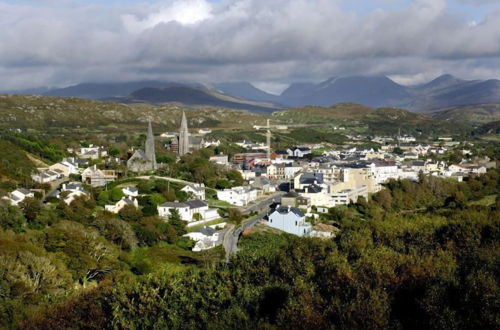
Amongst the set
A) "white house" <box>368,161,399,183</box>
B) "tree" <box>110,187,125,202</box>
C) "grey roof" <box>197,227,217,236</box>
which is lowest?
"white house" <box>368,161,399,183</box>

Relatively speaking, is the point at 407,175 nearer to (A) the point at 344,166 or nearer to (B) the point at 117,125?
(A) the point at 344,166

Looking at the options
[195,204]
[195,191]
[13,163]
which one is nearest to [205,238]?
[195,204]

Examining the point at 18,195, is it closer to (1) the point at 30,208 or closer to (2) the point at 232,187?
(1) the point at 30,208

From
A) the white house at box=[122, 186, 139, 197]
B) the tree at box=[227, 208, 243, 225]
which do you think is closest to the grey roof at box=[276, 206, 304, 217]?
the tree at box=[227, 208, 243, 225]

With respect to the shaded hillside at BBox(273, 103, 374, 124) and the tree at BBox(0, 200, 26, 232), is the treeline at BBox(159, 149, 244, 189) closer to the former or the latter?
the tree at BBox(0, 200, 26, 232)

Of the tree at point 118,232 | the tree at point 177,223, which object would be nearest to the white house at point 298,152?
the tree at point 177,223
